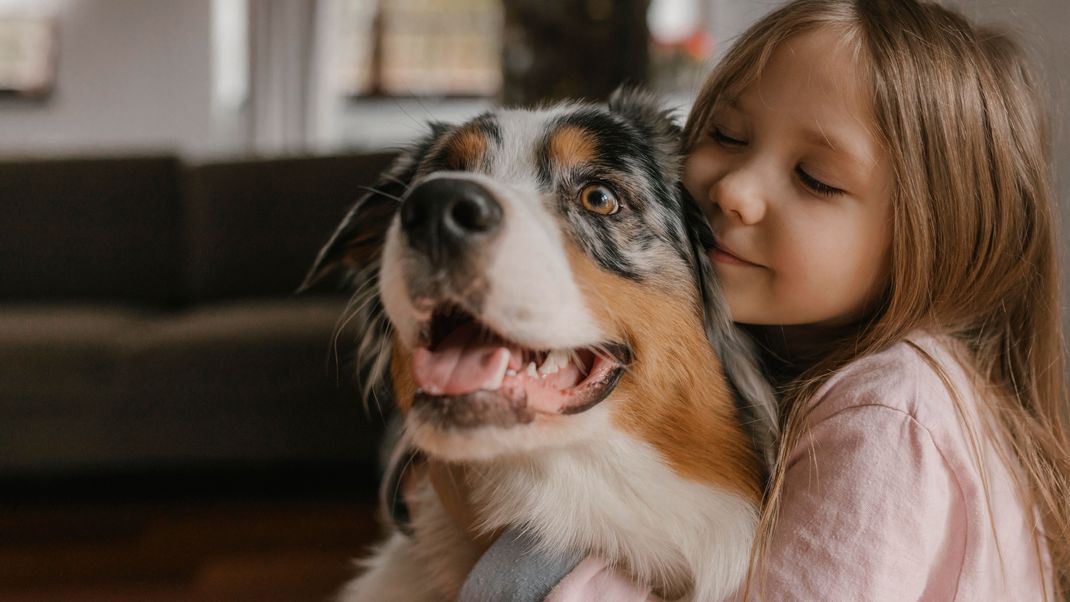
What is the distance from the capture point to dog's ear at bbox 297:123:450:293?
140cm

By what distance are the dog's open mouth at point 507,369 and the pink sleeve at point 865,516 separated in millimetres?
293

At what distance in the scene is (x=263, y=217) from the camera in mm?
3725

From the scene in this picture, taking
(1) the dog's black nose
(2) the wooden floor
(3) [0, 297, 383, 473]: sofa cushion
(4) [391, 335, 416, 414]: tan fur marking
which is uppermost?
(1) the dog's black nose

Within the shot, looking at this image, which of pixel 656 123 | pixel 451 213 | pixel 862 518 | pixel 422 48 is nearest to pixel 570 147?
pixel 656 123

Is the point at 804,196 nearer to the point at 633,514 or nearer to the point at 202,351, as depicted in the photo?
the point at 633,514

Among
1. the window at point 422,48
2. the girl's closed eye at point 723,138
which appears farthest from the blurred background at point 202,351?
the window at point 422,48

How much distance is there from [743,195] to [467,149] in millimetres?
394

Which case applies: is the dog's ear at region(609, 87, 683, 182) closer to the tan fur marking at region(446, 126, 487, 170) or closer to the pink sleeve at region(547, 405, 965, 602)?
the tan fur marking at region(446, 126, 487, 170)

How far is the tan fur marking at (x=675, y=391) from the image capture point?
1191mm

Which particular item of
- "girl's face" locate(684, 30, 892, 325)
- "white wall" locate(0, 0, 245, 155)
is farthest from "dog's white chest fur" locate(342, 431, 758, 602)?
"white wall" locate(0, 0, 245, 155)

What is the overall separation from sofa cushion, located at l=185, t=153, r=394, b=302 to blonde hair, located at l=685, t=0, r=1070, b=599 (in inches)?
97.8

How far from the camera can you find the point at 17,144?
6730 millimetres

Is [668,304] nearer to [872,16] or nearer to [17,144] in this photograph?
[872,16]

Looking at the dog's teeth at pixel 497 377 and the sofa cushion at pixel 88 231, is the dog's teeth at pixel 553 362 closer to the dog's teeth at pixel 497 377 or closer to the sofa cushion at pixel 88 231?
the dog's teeth at pixel 497 377
